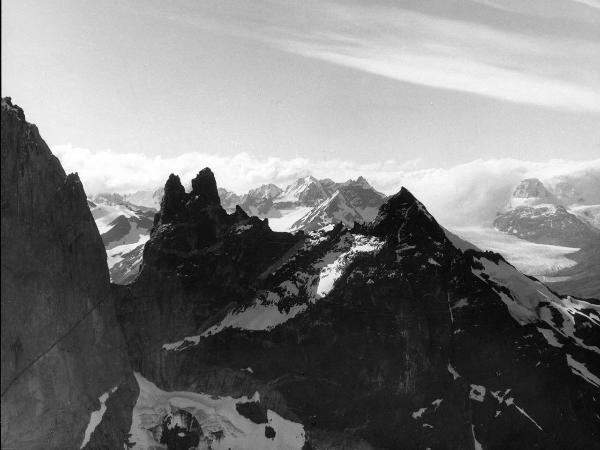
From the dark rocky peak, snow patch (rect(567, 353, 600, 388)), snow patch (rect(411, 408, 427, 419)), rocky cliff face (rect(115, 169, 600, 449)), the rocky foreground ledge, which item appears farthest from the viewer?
snow patch (rect(567, 353, 600, 388))

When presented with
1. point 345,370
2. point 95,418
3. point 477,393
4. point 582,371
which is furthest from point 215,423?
point 582,371

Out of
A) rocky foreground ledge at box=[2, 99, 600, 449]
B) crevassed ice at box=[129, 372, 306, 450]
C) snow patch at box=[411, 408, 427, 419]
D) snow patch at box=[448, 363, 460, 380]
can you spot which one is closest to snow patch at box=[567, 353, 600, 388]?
rocky foreground ledge at box=[2, 99, 600, 449]

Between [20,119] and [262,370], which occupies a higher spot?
[20,119]

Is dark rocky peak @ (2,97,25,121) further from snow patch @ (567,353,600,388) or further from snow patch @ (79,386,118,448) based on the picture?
snow patch @ (567,353,600,388)

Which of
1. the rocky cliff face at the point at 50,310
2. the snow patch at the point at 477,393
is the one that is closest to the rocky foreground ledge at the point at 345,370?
the snow patch at the point at 477,393

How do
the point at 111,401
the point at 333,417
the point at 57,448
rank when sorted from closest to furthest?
the point at 57,448 → the point at 111,401 → the point at 333,417

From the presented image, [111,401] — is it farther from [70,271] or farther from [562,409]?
[562,409]

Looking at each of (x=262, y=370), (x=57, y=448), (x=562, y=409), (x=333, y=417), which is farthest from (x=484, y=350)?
(x=57, y=448)

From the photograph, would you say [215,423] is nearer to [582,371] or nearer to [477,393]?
[477,393]

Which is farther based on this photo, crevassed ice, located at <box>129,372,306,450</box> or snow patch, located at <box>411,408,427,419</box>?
snow patch, located at <box>411,408,427,419</box>
